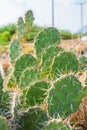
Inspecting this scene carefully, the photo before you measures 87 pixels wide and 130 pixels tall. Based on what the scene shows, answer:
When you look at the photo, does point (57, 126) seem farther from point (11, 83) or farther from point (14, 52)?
point (14, 52)

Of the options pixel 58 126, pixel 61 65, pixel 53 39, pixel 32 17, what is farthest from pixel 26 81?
pixel 32 17

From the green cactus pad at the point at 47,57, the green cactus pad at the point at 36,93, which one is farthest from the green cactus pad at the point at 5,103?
the green cactus pad at the point at 47,57

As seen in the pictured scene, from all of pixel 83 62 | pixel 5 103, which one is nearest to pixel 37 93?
pixel 5 103

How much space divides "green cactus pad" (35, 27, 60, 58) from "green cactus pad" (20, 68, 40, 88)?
1.05 feet

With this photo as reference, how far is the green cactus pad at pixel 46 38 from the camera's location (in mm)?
2990

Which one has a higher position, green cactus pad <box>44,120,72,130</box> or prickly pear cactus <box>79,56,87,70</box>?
prickly pear cactus <box>79,56,87,70</box>

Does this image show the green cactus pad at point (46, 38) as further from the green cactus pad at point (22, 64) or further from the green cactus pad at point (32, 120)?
the green cactus pad at point (32, 120)

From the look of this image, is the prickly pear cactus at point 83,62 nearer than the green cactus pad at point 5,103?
No

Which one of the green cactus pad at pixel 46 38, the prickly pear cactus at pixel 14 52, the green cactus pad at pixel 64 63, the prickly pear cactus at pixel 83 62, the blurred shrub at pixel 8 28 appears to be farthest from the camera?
the blurred shrub at pixel 8 28

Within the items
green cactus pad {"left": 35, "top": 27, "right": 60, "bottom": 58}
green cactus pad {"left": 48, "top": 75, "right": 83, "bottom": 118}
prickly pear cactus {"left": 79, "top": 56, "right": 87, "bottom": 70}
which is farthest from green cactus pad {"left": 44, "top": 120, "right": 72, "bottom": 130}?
prickly pear cactus {"left": 79, "top": 56, "right": 87, "bottom": 70}

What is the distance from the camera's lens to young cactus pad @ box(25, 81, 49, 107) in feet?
7.75

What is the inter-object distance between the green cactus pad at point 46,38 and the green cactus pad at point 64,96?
90 cm

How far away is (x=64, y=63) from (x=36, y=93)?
0.79 feet

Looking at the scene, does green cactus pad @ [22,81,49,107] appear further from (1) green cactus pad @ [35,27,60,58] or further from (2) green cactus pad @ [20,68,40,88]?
(1) green cactus pad @ [35,27,60,58]
